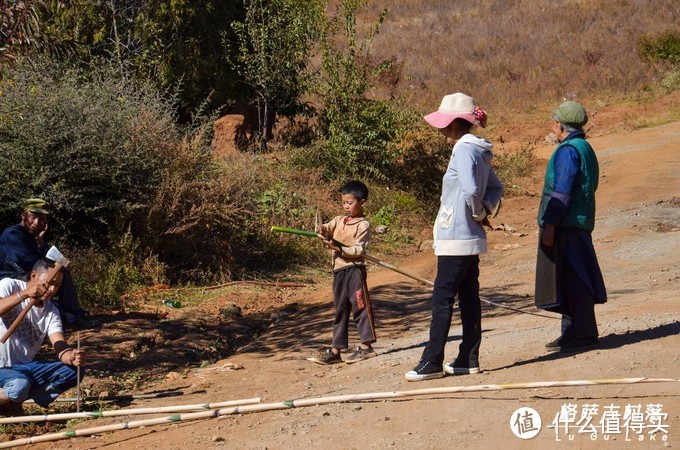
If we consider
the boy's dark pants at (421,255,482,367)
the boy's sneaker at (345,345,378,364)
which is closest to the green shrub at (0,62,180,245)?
the boy's sneaker at (345,345,378,364)

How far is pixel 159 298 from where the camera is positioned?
11500mm

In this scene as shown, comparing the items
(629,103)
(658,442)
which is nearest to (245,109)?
(629,103)

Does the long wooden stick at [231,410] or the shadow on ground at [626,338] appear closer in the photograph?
the long wooden stick at [231,410]

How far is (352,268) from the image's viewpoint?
7473 millimetres

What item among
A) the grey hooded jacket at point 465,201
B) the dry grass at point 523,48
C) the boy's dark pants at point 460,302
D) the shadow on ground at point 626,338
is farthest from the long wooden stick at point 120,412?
the dry grass at point 523,48

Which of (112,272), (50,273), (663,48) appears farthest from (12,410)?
(663,48)

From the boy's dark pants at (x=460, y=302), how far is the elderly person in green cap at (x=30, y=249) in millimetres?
3861

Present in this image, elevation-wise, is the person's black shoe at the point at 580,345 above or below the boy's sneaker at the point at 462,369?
above

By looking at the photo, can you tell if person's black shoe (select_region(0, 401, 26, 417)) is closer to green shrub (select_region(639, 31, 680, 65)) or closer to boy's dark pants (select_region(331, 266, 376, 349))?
boy's dark pants (select_region(331, 266, 376, 349))

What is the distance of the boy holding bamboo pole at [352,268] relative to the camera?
7.37m

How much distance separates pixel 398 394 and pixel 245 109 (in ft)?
49.3

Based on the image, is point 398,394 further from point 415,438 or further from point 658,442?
point 658,442

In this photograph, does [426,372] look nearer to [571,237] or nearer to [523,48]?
[571,237]

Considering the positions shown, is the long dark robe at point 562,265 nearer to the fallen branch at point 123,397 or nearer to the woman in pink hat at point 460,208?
the woman in pink hat at point 460,208
